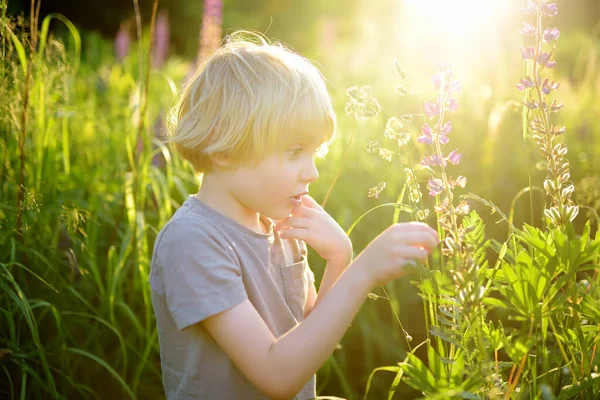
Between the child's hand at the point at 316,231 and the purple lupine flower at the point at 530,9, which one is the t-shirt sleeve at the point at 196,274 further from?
the purple lupine flower at the point at 530,9

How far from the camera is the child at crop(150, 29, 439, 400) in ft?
4.69

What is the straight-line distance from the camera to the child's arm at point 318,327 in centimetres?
138

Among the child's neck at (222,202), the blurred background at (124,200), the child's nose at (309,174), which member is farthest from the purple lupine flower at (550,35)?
the child's neck at (222,202)

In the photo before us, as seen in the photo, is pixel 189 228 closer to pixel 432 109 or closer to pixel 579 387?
pixel 432 109

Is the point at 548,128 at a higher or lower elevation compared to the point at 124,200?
higher

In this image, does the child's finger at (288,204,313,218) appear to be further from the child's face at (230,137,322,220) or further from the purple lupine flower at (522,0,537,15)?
the purple lupine flower at (522,0,537,15)

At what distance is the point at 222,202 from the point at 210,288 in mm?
282

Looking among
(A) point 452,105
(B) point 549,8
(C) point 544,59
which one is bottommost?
(A) point 452,105

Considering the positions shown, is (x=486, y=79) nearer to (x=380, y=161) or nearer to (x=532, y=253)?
(x=380, y=161)

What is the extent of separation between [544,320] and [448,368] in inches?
9.7

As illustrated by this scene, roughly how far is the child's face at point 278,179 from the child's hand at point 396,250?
0.96 ft

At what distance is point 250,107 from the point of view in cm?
161

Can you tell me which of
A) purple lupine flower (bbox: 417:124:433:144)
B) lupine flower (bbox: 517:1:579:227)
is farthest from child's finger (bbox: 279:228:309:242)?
lupine flower (bbox: 517:1:579:227)

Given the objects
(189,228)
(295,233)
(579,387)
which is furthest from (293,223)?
(579,387)
